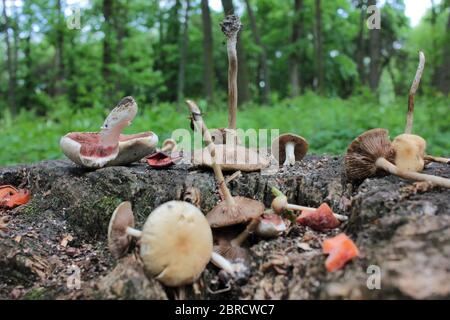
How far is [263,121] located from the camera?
9727mm

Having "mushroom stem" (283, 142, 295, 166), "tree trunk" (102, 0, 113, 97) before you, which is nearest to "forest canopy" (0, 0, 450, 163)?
"tree trunk" (102, 0, 113, 97)

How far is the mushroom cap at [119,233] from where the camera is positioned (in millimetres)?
2240

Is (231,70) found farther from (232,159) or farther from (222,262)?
(222,262)

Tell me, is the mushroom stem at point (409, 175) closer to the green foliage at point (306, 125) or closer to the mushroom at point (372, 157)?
the mushroom at point (372, 157)

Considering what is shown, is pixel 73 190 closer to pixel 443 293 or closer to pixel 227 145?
pixel 227 145

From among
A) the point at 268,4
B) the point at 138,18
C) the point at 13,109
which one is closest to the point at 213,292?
the point at 138,18

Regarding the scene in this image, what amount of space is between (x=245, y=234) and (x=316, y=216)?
432 mm

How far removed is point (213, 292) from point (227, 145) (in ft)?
3.68

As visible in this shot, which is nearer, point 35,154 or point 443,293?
point 443,293

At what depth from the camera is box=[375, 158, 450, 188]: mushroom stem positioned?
238 cm

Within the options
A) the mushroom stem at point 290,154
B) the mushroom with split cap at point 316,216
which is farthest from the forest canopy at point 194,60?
the mushroom with split cap at point 316,216

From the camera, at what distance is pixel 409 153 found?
A: 2555 millimetres

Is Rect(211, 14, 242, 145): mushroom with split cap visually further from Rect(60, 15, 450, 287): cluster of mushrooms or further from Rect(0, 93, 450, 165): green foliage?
Rect(0, 93, 450, 165): green foliage

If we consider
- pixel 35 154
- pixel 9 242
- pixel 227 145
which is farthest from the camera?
pixel 35 154
